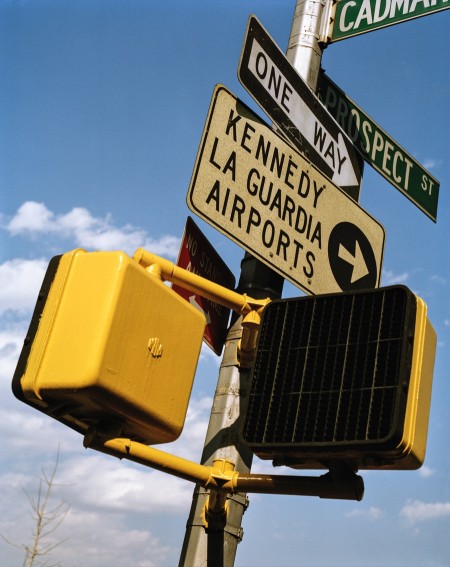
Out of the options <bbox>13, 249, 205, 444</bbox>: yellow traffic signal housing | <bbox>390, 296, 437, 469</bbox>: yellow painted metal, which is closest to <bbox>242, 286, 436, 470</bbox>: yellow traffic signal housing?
<bbox>390, 296, 437, 469</bbox>: yellow painted metal

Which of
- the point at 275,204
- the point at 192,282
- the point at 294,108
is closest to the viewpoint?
the point at 192,282

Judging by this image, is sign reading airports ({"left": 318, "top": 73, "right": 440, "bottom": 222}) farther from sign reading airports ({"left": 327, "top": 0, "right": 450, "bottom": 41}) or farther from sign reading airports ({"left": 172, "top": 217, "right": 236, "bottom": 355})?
sign reading airports ({"left": 172, "top": 217, "right": 236, "bottom": 355})

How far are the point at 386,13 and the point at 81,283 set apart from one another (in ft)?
10.5

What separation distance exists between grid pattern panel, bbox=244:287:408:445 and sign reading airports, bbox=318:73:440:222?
228 cm

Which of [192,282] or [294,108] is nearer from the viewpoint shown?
[192,282]

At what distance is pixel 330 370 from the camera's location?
2.24 metres

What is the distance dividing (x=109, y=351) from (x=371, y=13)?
132 inches

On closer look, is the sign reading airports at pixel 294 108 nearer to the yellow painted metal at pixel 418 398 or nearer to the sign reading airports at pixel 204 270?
the sign reading airports at pixel 204 270

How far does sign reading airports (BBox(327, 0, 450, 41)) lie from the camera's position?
4.41 metres

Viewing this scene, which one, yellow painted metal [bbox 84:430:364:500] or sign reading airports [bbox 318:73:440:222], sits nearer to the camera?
yellow painted metal [bbox 84:430:364:500]

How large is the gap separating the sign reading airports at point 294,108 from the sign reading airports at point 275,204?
0.76ft

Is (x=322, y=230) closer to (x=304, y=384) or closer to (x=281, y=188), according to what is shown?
(x=281, y=188)

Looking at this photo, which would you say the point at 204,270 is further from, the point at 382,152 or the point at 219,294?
the point at 382,152

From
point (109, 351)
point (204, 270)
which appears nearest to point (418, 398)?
point (109, 351)
